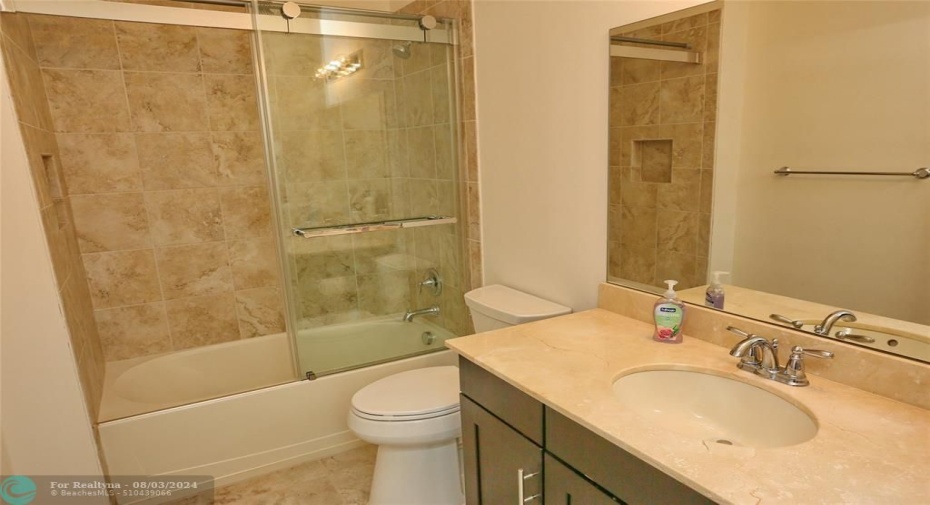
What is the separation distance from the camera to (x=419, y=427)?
5.81ft

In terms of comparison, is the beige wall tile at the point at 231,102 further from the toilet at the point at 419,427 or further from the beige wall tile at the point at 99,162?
the toilet at the point at 419,427

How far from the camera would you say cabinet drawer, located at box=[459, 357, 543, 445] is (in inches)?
47.7

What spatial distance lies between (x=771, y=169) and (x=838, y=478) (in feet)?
2.44

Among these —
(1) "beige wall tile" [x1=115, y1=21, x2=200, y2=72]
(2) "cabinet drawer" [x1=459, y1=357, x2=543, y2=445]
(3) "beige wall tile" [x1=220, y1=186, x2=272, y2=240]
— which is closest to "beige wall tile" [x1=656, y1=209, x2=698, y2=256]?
(2) "cabinet drawer" [x1=459, y1=357, x2=543, y2=445]

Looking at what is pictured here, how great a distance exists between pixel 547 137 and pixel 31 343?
191 centimetres

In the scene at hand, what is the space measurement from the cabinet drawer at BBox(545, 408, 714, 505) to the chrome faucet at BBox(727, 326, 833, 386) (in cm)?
43

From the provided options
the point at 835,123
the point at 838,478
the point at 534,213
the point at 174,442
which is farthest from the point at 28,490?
the point at 835,123

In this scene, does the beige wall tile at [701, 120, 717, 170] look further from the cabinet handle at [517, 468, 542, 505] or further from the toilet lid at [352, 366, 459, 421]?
the toilet lid at [352, 366, 459, 421]

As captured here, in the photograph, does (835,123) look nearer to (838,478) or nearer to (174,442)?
(838,478)

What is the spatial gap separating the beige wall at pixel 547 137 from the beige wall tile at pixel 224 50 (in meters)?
1.36

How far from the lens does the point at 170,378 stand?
2.66m

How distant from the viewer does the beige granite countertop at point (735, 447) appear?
0.78 meters

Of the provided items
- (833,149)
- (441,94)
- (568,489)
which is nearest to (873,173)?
(833,149)

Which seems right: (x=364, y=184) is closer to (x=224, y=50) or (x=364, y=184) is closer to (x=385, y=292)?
(x=385, y=292)
